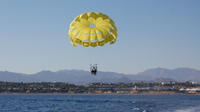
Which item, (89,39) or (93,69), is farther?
(89,39)

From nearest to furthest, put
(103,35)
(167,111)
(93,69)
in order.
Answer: (93,69) < (103,35) < (167,111)

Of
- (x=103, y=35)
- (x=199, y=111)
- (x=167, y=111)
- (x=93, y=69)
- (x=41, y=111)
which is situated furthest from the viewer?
(x=41, y=111)

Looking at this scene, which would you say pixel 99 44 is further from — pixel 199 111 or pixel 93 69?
pixel 199 111

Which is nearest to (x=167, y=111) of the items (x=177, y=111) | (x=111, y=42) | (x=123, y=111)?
(x=177, y=111)

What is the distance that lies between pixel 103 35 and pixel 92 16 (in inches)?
104

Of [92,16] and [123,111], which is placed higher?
[92,16]

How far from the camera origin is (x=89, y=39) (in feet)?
181

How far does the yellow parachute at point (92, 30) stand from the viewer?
5444 cm

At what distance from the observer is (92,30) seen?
55.3 meters

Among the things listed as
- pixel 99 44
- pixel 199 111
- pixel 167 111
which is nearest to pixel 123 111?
pixel 167 111

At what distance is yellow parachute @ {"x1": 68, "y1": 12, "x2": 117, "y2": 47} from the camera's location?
54.4 m

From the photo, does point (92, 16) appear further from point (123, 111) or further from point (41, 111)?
point (41, 111)

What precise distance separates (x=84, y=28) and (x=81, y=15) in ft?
5.21

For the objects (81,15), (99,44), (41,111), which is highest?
(81,15)
